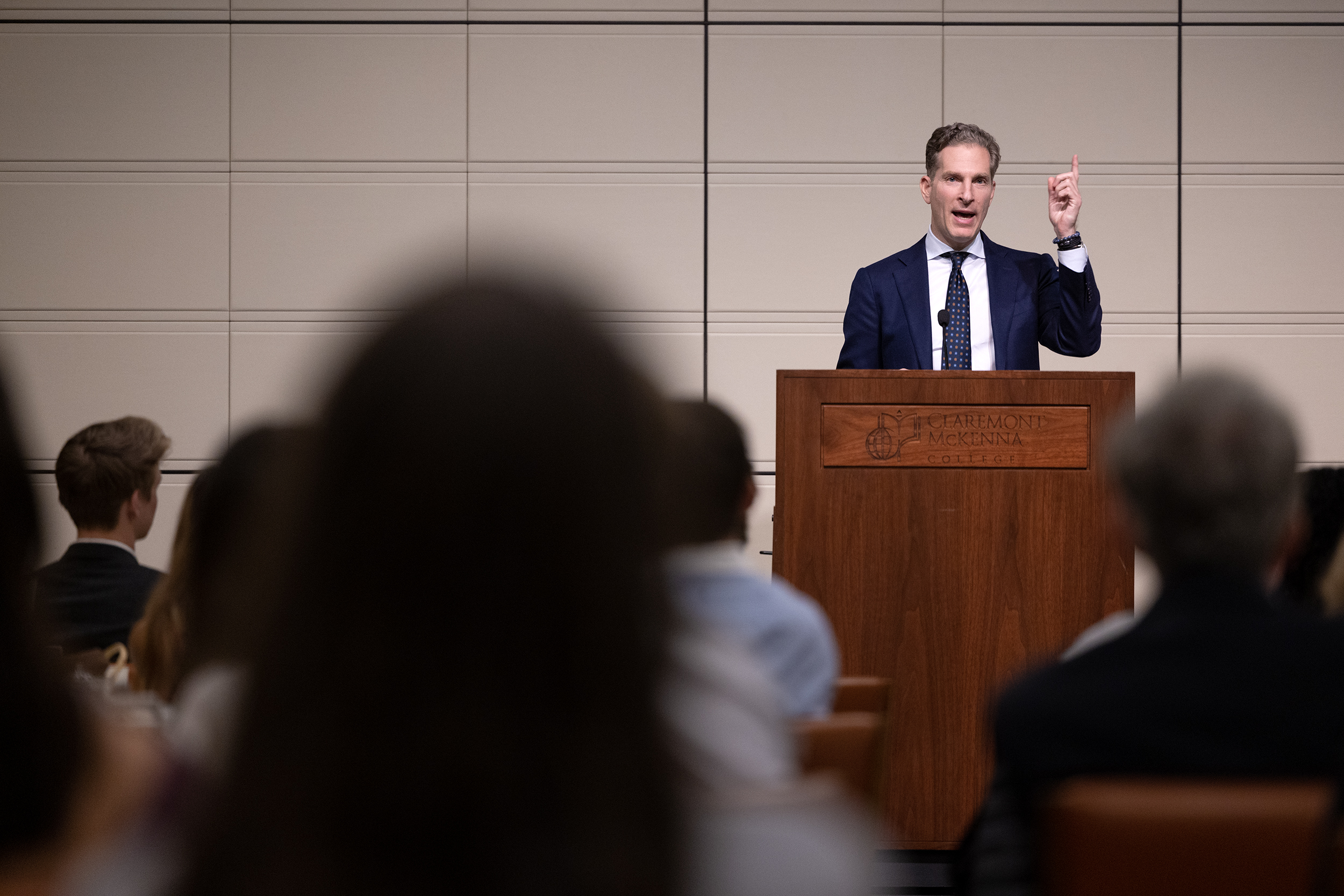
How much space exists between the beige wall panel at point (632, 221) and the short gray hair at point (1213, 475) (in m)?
4.32

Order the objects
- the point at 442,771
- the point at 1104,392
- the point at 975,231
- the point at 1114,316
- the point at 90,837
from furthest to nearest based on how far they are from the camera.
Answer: the point at 1114,316 < the point at 975,231 < the point at 1104,392 < the point at 90,837 < the point at 442,771

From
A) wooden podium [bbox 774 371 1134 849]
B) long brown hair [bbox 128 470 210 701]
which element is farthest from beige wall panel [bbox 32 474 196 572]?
long brown hair [bbox 128 470 210 701]

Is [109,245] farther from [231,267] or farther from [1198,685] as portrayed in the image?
[1198,685]

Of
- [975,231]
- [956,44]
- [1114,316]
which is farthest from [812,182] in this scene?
[975,231]

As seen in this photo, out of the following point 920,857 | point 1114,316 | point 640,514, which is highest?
point 1114,316

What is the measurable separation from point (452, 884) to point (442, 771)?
0.06 m

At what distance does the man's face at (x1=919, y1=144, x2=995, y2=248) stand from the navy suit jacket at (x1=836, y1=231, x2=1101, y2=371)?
149 mm

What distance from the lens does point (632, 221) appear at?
5.66 meters

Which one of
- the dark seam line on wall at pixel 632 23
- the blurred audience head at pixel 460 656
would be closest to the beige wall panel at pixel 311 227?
the dark seam line on wall at pixel 632 23

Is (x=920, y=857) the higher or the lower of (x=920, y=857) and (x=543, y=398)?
the lower

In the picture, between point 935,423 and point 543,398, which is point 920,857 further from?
point 543,398

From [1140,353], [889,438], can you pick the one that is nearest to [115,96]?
[889,438]

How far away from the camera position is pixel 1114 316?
5.56 meters

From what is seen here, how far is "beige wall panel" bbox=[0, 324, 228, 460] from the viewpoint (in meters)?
5.62
